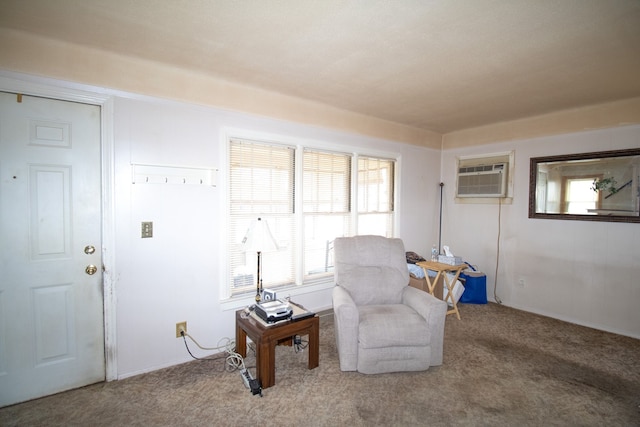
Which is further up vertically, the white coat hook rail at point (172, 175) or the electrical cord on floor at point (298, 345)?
the white coat hook rail at point (172, 175)

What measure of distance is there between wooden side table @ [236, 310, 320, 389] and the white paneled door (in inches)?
42.5

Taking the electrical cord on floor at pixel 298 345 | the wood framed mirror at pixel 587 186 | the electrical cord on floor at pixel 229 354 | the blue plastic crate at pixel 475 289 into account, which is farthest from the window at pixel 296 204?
the wood framed mirror at pixel 587 186

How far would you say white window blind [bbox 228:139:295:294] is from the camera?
2.91 m

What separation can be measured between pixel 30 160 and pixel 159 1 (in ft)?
4.81

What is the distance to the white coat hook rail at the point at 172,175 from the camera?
238 cm

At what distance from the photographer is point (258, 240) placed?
2549mm

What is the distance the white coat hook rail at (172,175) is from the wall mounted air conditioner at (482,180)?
369cm

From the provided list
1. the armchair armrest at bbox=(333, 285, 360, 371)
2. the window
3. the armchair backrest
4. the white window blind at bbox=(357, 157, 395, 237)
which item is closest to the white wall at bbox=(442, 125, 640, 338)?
the white window blind at bbox=(357, 157, 395, 237)

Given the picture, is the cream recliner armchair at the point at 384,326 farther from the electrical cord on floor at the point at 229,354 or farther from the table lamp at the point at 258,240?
the electrical cord on floor at the point at 229,354

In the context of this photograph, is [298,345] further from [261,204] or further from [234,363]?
[261,204]

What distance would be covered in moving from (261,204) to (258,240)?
0.62 metres

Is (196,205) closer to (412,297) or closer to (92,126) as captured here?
(92,126)

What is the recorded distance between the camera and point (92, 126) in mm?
2252

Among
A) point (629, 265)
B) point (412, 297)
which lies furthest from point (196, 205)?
point (629, 265)
